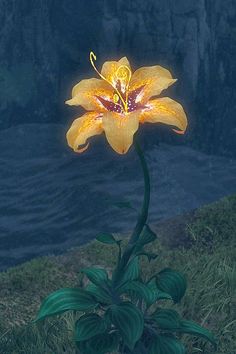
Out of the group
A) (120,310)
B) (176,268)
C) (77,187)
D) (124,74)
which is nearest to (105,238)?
(120,310)

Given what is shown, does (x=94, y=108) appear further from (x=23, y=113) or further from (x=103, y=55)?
(x=23, y=113)

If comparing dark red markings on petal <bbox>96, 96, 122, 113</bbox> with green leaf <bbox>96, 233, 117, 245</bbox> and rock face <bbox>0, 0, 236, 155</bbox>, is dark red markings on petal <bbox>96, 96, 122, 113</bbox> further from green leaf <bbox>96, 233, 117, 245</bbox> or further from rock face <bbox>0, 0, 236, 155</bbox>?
rock face <bbox>0, 0, 236, 155</bbox>

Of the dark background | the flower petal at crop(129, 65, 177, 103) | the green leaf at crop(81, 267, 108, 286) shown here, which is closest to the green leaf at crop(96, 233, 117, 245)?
the green leaf at crop(81, 267, 108, 286)

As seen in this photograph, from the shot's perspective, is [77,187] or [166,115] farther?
[77,187]

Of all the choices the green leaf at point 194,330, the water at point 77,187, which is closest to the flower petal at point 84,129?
the green leaf at point 194,330

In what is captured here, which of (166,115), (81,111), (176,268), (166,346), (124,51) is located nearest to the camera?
(166,115)

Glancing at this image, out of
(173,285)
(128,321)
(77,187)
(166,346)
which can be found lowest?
(77,187)

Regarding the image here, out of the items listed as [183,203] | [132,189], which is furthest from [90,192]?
[183,203]

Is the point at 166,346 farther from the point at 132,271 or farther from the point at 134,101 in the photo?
the point at 134,101
